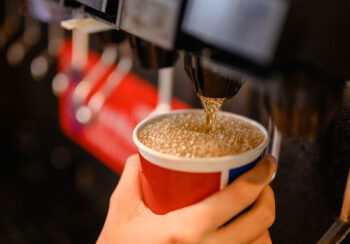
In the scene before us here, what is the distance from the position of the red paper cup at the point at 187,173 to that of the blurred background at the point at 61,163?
219 millimetres

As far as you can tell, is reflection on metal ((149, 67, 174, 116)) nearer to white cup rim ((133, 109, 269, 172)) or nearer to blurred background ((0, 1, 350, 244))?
blurred background ((0, 1, 350, 244))

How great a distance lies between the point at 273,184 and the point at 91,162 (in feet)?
5.00

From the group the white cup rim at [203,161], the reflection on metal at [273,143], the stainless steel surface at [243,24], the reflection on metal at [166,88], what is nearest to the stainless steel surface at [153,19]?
the stainless steel surface at [243,24]

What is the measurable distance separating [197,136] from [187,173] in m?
0.09

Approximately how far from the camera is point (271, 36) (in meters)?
0.44

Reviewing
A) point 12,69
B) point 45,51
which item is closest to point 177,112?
point 45,51

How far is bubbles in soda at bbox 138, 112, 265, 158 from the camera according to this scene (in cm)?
67

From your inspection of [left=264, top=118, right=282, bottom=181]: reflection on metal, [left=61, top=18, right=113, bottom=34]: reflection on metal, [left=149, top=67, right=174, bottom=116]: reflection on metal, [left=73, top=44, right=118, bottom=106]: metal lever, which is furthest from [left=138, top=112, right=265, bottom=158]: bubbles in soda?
[left=73, top=44, right=118, bottom=106]: metal lever

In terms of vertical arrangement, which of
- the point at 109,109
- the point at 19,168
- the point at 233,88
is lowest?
the point at 19,168

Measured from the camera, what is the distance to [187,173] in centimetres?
65

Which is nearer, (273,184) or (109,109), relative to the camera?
(273,184)

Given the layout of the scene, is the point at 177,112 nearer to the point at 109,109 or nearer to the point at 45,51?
the point at 109,109

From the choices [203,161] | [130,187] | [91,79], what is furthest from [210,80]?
[91,79]

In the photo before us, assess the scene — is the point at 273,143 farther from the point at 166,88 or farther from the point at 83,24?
the point at 166,88
